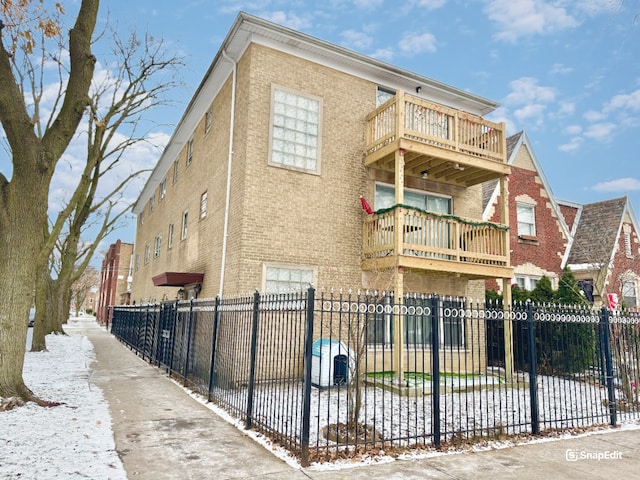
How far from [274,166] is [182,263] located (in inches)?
283

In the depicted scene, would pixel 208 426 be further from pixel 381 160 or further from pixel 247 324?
pixel 381 160

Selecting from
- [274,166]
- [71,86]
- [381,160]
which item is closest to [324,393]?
[274,166]

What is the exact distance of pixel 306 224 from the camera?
11.9 meters

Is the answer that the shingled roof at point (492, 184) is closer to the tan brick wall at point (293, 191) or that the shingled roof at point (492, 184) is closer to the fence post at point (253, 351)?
the tan brick wall at point (293, 191)

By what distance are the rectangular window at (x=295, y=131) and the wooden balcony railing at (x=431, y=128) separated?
5.44ft

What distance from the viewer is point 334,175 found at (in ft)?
41.3

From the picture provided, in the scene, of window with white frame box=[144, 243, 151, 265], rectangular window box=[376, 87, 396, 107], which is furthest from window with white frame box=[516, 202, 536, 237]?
window with white frame box=[144, 243, 151, 265]

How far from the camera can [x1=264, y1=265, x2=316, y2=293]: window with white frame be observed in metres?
11.4

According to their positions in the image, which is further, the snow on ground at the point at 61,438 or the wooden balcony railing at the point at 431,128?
the wooden balcony railing at the point at 431,128

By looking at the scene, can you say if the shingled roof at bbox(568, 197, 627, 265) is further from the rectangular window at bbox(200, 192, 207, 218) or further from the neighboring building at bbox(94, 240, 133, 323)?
the neighboring building at bbox(94, 240, 133, 323)

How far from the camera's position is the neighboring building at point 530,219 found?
56.7 feet

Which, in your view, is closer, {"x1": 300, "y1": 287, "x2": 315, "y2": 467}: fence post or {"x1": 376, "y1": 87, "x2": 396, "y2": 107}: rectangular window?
{"x1": 300, "y1": 287, "x2": 315, "y2": 467}: fence post

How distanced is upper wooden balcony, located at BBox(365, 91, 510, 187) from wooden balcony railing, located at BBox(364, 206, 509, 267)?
5.47 feet

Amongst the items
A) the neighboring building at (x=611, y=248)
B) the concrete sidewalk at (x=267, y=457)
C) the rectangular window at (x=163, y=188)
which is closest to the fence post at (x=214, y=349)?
the concrete sidewalk at (x=267, y=457)
